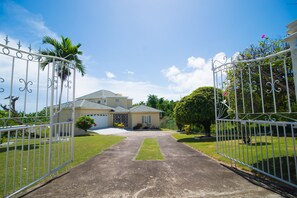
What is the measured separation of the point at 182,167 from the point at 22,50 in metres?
5.19

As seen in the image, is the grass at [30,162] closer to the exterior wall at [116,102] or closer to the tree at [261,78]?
the tree at [261,78]

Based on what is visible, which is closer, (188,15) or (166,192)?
(166,192)

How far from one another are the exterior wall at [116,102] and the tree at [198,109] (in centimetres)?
1816

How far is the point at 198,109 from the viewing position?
10.7 m

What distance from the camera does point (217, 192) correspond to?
290 cm

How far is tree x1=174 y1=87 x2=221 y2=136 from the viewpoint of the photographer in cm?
1055

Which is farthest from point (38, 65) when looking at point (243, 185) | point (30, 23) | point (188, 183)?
point (243, 185)

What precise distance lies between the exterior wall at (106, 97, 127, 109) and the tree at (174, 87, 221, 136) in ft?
59.6

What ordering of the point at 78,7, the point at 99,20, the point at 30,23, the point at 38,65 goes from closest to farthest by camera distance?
the point at 38,65 → the point at 30,23 → the point at 78,7 → the point at 99,20

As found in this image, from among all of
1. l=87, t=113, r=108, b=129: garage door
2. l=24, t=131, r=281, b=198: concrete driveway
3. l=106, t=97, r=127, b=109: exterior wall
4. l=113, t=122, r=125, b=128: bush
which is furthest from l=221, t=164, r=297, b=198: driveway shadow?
l=106, t=97, r=127, b=109: exterior wall

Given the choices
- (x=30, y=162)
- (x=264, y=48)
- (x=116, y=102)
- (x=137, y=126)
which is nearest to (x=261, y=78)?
(x=264, y=48)

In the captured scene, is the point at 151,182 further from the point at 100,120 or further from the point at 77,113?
the point at 100,120

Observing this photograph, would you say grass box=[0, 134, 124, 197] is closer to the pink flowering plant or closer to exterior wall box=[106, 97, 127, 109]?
the pink flowering plant

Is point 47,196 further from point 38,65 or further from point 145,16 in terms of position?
point 145,16
